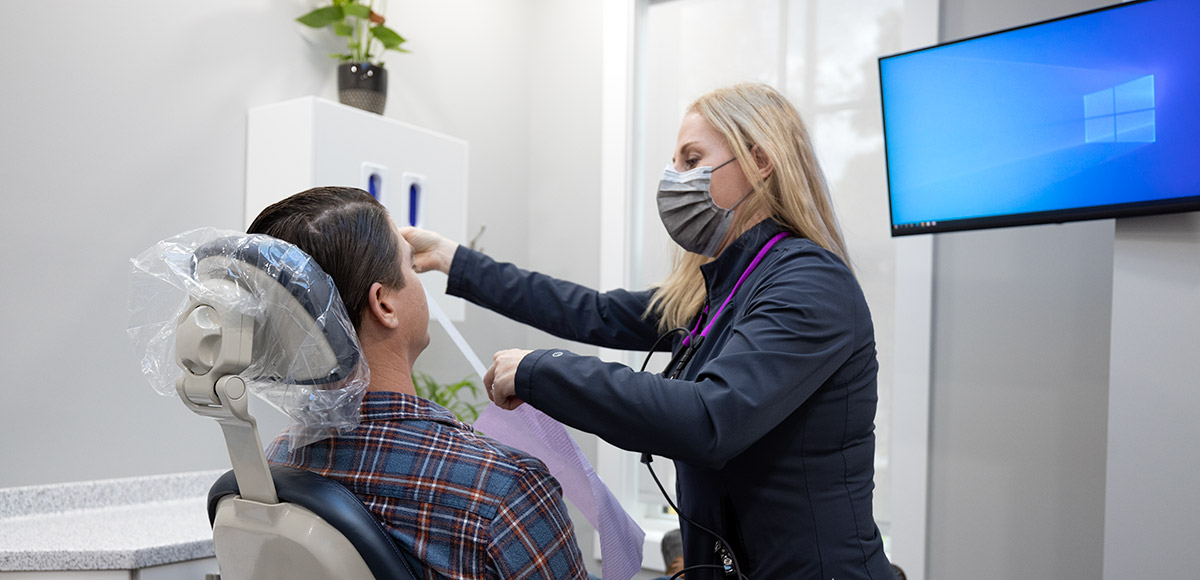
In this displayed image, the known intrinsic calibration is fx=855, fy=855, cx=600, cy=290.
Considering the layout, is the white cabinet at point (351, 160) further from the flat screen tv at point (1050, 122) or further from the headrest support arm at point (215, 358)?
the headrest support arm at point (215, 358)

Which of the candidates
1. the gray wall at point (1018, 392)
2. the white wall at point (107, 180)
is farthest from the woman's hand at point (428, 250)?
the gray wall at point (1018, 392)

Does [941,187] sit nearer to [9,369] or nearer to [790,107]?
[790,107]

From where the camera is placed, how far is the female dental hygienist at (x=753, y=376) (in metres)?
1.12

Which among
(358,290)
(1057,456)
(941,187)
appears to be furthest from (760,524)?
(1057,456)

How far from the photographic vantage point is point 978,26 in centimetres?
262

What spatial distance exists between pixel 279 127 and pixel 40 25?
59cm

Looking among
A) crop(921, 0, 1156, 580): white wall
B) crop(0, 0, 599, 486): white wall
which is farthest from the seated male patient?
crop(921, 0, 1156, 580): white wall

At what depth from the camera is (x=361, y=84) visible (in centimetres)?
Answer: 259

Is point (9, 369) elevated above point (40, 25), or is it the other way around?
point (40, 25)

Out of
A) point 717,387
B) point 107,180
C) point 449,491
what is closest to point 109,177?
point 107,180

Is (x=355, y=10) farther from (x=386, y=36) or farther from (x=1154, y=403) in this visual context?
(x=1154, y=403)

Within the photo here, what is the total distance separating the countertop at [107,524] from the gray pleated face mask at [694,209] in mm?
1152

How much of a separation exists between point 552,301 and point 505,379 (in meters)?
0.74

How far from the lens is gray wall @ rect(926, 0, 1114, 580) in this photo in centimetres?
243
